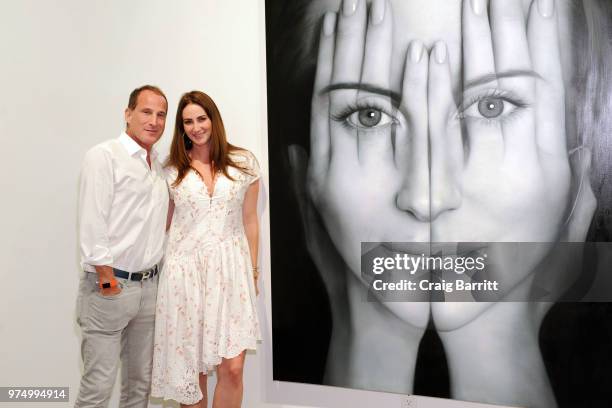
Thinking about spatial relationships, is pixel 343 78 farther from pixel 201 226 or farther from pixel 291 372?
pixel 291 372

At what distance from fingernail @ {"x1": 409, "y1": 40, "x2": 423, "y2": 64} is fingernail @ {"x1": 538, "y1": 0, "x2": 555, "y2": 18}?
0.53 metres

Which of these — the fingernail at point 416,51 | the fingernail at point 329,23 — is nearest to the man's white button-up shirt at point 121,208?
the fingernail at point 329,23

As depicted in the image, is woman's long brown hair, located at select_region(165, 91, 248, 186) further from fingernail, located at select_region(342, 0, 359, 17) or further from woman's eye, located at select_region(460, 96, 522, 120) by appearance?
woman's eye, located at select_region(460, 96, 522, 120)

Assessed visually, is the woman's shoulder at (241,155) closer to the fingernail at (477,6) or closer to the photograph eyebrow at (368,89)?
the photograph eyebrow at (368,89)

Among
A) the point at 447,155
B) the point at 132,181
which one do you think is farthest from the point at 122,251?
the point at 447,155

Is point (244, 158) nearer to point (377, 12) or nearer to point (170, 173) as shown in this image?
point (170, 173)

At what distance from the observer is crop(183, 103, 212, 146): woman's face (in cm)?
263

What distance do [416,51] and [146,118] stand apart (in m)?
1.29

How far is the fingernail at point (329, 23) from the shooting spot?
108 inches

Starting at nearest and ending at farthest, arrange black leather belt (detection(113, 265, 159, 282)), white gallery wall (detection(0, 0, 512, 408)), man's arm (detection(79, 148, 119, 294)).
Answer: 1. man's arm (detection(79, 148, 119, 294))
2. black leather belt (detection(113, 265, 159, 282))
3. white gallery wall (detection(0, 0, 512, 408))

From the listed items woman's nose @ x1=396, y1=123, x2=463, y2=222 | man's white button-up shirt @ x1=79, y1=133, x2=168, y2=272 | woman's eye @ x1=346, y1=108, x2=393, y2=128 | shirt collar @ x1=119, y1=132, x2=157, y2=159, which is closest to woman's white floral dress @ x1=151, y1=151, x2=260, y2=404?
man's white button-up shirt @ x1=79, y1=133, x2=168, y2=272

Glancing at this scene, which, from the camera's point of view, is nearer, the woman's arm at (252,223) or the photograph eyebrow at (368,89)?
the photograph eyebrow at (368,89)

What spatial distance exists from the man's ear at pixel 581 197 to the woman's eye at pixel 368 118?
0.85 meters

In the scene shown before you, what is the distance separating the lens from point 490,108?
8.30 feet
